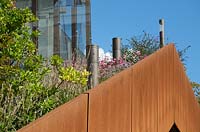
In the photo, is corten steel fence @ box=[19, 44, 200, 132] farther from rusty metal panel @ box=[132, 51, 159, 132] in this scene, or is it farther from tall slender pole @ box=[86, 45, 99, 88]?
tall slender pole @ box=[86, 45, 99, 88]

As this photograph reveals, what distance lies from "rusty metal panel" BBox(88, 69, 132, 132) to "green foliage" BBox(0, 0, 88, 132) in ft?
2.49

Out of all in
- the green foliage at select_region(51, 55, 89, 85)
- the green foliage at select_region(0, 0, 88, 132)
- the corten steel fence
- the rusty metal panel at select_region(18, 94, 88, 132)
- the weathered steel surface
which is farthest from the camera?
the green foliage at select_region(51, 55, 89, 85)

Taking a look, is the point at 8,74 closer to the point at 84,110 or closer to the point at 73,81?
the point at 73,81

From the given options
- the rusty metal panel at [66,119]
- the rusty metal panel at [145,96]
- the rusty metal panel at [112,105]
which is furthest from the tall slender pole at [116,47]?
the rusty metal panel at [66,119]

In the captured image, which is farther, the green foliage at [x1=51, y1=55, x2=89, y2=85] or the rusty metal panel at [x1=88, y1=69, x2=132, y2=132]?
the green foliage at [x1=51, y1=55, x2=89, y2=85]

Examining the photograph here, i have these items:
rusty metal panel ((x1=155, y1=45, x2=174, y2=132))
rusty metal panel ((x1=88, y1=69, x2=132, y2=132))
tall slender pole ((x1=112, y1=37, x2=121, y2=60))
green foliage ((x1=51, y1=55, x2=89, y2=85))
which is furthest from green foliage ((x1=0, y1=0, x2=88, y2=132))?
tall slender pole ((x1=112, y1=37, x2=121, y2=60))

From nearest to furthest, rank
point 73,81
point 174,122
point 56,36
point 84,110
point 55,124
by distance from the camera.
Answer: point 55,124 → point 84,110 → point 73,81 → point 174,122 → point 56,36

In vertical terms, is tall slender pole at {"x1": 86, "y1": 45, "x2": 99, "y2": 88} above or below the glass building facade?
below

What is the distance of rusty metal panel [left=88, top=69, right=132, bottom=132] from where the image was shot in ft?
12.2

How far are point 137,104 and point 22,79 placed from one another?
3.62ft

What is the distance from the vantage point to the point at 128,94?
14.6 feet

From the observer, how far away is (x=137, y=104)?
473 cm

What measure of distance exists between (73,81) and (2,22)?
1016 millimetres

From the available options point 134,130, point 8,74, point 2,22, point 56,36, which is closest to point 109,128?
point 134,130
